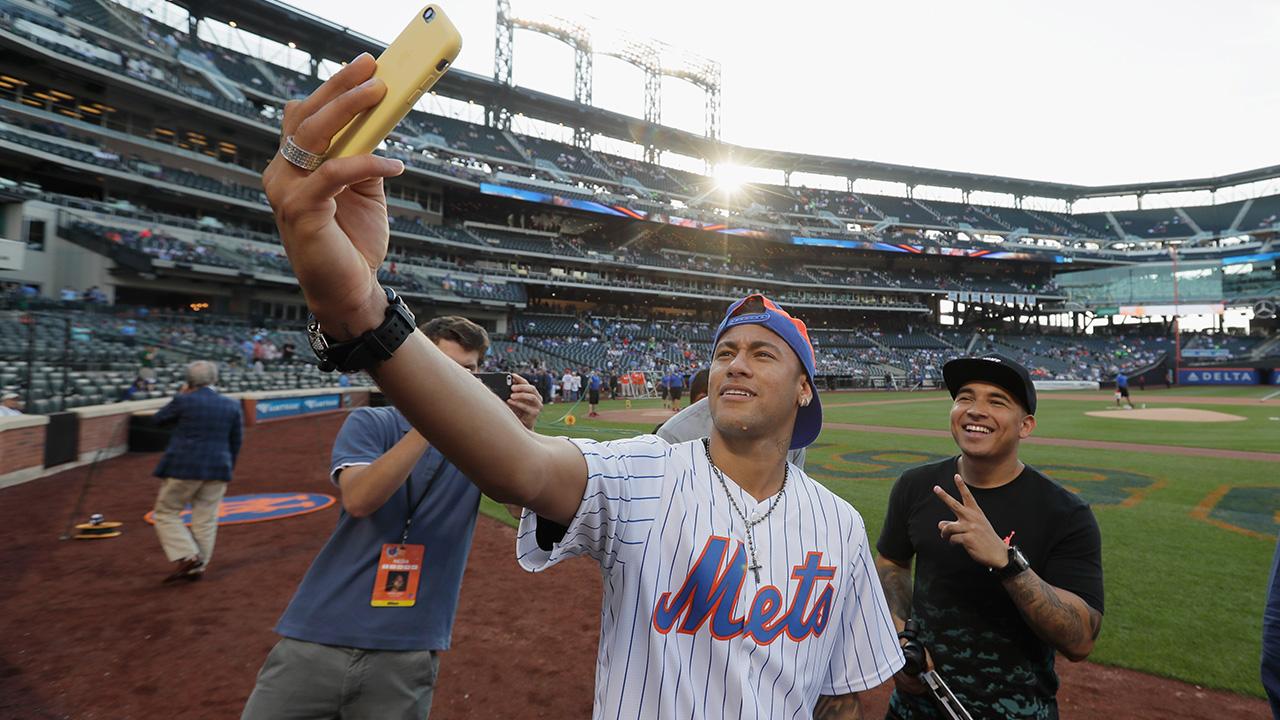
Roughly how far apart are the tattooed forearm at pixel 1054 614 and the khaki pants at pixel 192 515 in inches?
285

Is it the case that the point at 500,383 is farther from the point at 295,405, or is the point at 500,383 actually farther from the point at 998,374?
the point at 295,405

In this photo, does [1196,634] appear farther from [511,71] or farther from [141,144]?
[511,71]

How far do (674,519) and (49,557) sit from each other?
9104 millimetres

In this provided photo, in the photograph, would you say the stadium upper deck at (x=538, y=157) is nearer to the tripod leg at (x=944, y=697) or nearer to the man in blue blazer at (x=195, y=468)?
the man in blue blazer at (x=195, y=468)

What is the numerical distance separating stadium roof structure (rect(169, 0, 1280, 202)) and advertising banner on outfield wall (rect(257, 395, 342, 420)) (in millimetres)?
33483

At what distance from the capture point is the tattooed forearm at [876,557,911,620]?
304cm

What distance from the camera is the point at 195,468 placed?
6418mm

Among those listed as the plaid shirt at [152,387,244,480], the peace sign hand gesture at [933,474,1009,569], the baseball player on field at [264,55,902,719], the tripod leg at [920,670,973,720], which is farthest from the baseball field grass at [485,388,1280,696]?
the baseball player on field at [264,55,902,719]

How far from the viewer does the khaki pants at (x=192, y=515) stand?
6.30 m

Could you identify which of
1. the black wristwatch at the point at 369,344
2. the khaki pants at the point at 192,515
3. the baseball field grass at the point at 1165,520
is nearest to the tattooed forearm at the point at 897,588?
the black wristwatch at the point at 369,344

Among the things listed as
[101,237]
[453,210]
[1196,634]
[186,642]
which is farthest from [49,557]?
[453,210]

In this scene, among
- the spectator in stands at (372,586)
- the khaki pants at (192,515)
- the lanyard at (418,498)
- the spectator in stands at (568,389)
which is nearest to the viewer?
the spectator in stands at (372,586)

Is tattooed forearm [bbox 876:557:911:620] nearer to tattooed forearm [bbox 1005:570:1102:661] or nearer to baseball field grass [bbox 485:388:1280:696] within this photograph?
tattooed forearm [bbox 1005:570:1102:661]

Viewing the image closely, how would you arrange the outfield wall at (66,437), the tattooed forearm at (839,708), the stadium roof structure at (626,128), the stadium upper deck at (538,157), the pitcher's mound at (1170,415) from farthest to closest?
the stadium roof structure at (626,128)
the stadium upper deck at (538,157)
the pitcher's mound at (1170,415)
the outfield wall at (66,437)
the tattooed forearm at (839,708)
